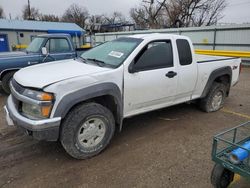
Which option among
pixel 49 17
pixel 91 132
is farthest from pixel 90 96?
pixel 49 17

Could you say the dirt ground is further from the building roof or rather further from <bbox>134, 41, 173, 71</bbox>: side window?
the building roof

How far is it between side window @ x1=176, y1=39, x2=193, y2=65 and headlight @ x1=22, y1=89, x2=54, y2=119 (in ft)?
8.84

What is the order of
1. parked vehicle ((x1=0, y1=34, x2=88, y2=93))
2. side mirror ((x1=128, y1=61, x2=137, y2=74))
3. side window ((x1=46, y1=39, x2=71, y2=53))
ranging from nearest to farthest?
side mirror ((x1=128, y1=61, x2=137, y2=74))
parked vehicle ((x1=0, y1=34, x2=88, y2=93))
side window ((x1=46, y1=39, x2=71, y2=53))

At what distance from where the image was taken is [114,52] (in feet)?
13.3

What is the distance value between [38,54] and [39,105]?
4854 mm

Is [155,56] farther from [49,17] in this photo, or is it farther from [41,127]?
[49,17]

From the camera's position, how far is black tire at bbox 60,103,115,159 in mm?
3154

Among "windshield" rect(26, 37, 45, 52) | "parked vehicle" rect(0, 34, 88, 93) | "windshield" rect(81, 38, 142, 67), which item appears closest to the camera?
"windshield" rect(81, 38, 142, 67)

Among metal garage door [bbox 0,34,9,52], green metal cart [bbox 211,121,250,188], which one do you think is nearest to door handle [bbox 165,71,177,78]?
green metal cart [bbox 211,121,250,188]

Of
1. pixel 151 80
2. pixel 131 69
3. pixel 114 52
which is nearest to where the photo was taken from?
pixel 131 69

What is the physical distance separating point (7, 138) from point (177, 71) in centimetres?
346

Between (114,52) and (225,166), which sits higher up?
(114,52)

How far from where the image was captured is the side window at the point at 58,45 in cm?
751

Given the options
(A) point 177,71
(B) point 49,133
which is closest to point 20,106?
(B) point 49,133
